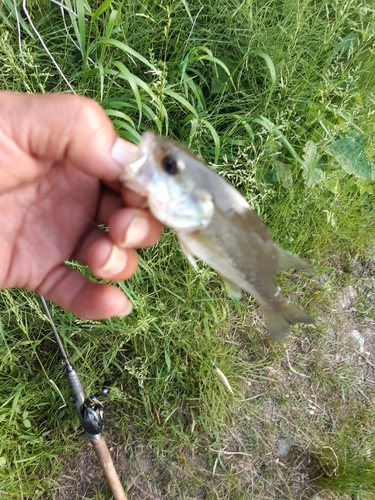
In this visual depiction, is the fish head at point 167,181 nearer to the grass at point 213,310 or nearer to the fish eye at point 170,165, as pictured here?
the fish eye at point 170,165

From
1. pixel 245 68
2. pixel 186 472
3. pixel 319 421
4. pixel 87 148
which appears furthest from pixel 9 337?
pixel 245 68

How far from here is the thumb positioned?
1405mm

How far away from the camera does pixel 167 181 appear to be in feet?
4.60

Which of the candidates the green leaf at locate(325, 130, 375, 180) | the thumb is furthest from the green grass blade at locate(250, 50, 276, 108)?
the thumb

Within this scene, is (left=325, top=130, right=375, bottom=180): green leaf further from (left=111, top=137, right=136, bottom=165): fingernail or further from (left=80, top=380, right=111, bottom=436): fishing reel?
(left=80, top=380, right=111, bottom=436): fishing reel

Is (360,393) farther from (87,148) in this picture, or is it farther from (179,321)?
(87,148)

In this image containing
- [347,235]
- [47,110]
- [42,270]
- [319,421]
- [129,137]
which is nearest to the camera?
[47,110]

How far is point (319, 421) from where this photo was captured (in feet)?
9.29

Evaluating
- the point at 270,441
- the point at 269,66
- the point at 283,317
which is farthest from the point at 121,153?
the point at 270,441

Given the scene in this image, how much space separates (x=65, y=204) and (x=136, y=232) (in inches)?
15.3

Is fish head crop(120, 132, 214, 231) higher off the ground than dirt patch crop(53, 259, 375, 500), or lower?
higher

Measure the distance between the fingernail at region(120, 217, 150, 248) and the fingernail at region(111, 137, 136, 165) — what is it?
19 centimetres

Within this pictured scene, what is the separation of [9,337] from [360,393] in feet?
7.18

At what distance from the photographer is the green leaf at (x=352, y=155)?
284 cm
